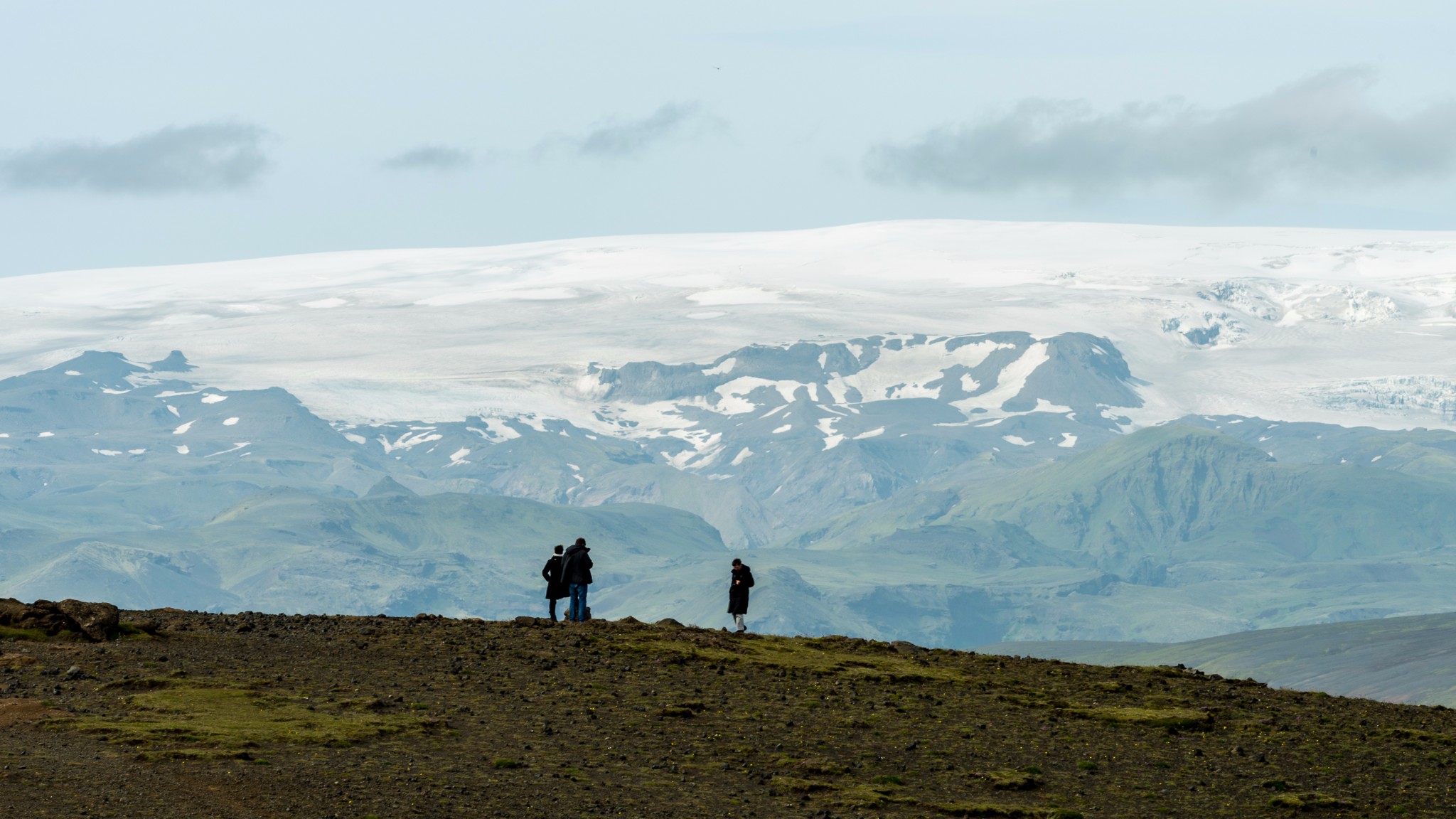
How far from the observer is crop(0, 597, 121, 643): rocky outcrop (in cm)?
4844

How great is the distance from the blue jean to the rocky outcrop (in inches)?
631

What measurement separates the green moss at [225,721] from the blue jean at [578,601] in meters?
18.9

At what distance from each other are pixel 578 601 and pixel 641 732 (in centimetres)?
2052

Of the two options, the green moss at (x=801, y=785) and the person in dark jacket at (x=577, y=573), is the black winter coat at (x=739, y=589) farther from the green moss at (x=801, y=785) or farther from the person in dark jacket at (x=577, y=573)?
the green moss at (x=801, y=785)

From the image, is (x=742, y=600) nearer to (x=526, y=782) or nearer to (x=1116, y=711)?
(x=1116, y=711)

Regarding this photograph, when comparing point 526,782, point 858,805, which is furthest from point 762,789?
point 526,782

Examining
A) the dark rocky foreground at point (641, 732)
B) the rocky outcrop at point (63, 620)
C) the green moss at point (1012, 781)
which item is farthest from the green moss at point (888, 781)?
the rocky outcrop at point (63, 620)

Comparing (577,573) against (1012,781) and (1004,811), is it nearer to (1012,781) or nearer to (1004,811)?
(1012,781)

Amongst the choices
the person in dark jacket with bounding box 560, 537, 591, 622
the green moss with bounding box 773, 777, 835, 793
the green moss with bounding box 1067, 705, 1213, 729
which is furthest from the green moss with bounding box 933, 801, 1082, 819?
Answer: the person in dark jacket with bounding box 560, 537, 591, 622

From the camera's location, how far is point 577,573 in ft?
196

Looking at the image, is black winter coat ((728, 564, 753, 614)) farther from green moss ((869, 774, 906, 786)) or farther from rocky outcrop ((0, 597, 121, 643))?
green moss ((869, 774, 906, 786))

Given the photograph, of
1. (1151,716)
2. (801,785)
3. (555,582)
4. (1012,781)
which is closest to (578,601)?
(555,582)

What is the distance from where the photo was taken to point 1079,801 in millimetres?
34875

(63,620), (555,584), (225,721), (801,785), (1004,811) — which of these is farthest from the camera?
(555,584)
